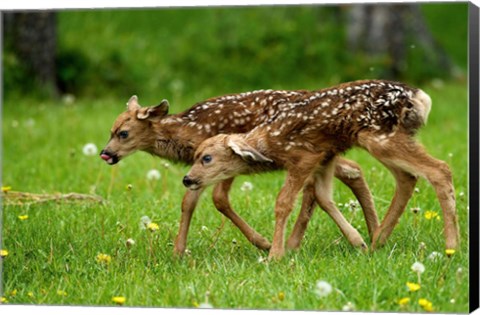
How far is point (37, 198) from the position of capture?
8.77 metres

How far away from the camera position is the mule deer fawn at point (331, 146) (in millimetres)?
6691

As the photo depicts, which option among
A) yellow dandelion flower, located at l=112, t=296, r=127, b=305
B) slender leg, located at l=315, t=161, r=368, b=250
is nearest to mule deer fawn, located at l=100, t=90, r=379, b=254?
slender leg, located at l=315, t=161, r=368, b=250

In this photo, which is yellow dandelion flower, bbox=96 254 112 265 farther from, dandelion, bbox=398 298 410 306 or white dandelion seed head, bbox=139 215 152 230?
dandelion, bbox=398 298 410 306

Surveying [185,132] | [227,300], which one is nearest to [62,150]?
[185,132]

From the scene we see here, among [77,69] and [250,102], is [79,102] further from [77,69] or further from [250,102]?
[250,102]

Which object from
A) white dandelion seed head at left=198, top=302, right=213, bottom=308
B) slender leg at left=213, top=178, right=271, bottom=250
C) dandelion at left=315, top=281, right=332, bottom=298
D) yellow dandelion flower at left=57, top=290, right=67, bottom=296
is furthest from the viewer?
slender leg at left=213, top=178, right=271, bottom=250

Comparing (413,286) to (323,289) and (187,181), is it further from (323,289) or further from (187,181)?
(187,181)

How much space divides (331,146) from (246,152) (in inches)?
20.4

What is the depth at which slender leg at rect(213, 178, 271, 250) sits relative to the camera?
7480mm

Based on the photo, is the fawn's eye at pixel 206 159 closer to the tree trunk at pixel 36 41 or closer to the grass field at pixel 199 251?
the grass field at pixel 199 251

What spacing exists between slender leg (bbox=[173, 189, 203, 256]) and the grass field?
11 centimetres

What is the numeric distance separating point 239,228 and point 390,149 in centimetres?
135

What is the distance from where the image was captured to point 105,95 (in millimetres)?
12836

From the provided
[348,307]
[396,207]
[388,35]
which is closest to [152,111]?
[396,207]
